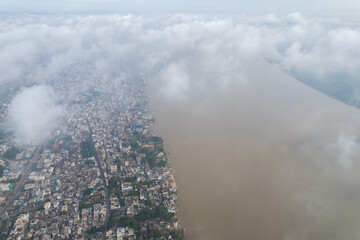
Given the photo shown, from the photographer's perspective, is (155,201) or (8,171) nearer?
(155,201)

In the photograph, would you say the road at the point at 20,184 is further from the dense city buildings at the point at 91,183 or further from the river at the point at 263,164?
the river at the point at 263,164

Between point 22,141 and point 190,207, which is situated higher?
point 22,141

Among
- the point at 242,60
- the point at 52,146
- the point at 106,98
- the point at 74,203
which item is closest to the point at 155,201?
the point at 74,203

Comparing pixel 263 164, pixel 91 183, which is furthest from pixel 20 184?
pixel 263 164

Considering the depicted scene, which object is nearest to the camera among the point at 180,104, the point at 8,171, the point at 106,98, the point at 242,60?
the point at 8,171

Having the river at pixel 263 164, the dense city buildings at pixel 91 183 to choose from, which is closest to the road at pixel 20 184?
the dense city buildings at pixel 91 183

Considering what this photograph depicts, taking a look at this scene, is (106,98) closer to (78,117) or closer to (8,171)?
(78,117)

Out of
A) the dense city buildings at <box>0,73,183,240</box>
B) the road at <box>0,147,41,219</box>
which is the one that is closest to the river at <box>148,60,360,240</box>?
the dense city buildings at <box>0,73,183,240</box>

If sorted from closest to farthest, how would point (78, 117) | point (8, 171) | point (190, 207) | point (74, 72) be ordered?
point (190, 207), point (8, 171), point (78, 117), point (74, 72)

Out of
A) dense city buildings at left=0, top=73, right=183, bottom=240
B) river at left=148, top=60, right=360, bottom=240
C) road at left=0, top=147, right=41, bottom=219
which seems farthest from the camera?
road at left=0, top=147, right=41, bottom=219

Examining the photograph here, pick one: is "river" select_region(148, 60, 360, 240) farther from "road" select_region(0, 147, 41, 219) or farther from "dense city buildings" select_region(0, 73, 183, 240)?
"road" select_region(0, 147, 41, 219)
